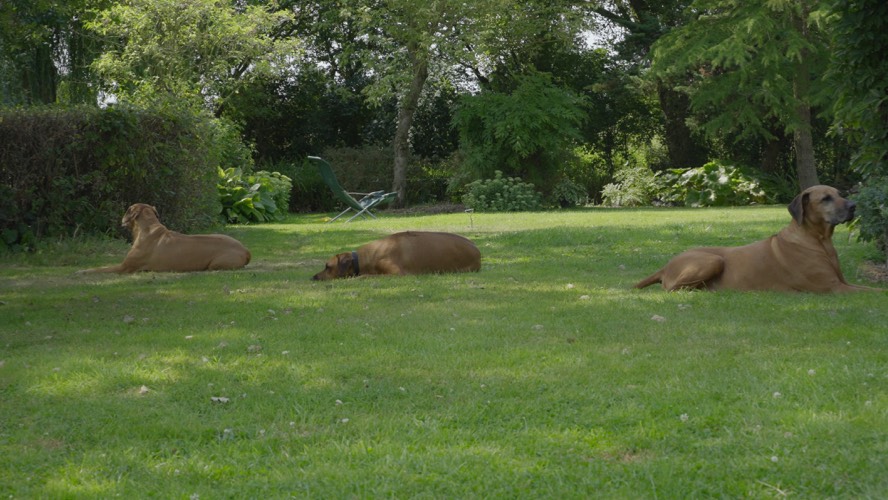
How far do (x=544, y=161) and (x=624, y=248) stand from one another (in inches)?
580

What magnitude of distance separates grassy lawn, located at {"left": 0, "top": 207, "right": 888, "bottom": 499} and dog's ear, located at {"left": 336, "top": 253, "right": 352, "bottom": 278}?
3.52ft

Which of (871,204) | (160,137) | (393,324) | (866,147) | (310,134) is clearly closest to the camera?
(393,324)

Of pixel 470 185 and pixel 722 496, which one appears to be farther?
pixel 470 185

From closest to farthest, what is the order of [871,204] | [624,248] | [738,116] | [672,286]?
1. [672,286]
2. [871,204]
3. [624,248]
4. [738,116]

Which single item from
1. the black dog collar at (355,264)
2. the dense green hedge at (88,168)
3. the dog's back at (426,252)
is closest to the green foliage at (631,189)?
the dense green hedge at (88,168)

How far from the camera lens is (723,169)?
2605 centimetres

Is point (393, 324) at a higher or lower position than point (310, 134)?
lower

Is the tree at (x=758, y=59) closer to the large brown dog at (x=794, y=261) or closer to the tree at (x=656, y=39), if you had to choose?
the tree at (x=656, y=39)

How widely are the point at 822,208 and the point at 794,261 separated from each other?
50 cm

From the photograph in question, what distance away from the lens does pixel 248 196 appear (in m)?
21.3

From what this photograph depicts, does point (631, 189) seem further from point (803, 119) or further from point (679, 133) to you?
point (803, 119)

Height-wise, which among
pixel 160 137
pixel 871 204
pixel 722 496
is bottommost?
pixel 722 496

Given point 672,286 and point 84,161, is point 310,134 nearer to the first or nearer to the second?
point 84,161

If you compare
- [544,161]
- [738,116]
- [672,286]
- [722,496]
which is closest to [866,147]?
[672,286]
